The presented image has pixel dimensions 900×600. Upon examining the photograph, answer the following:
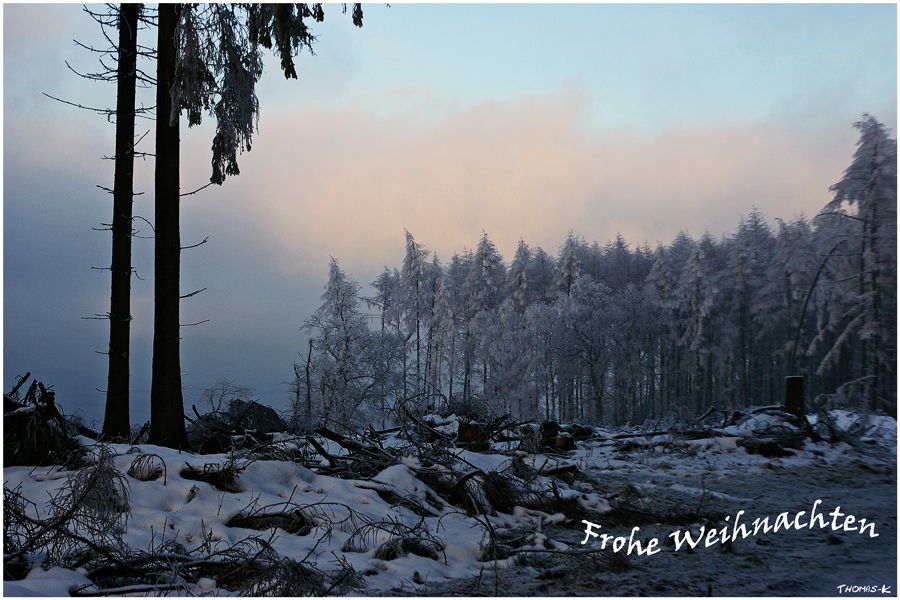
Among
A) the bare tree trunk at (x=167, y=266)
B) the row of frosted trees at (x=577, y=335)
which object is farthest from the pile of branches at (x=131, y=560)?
the row of frosted trees at (x=577, y=335)

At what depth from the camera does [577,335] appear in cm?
3219

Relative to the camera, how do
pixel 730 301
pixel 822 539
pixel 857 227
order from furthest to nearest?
pixel 730 301 < pixel 857 227 < pixel 822 539

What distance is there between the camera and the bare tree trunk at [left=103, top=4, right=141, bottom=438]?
8.17 meters

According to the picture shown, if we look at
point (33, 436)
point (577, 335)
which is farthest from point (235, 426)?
point (577, 335)

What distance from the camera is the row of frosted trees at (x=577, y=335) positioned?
26.9m

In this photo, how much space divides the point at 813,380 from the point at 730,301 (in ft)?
22.8

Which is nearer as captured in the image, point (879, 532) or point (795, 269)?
point (879, 532)

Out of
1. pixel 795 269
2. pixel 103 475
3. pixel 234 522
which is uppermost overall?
pixel 795 269

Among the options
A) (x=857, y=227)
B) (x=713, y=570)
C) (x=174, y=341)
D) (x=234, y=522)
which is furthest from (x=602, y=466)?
(x=857, y=227)

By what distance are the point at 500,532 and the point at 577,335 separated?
28.8m

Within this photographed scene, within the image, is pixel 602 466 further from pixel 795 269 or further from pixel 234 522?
pixel 795 269

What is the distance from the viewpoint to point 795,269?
87.4ft

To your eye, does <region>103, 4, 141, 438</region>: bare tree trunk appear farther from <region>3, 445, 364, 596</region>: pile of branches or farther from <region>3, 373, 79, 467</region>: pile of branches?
<region>3, 445, 364, 596</region>: pile of branches

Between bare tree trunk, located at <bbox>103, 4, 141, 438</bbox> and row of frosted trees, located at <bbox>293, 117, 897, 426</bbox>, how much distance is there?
43.9 ft
